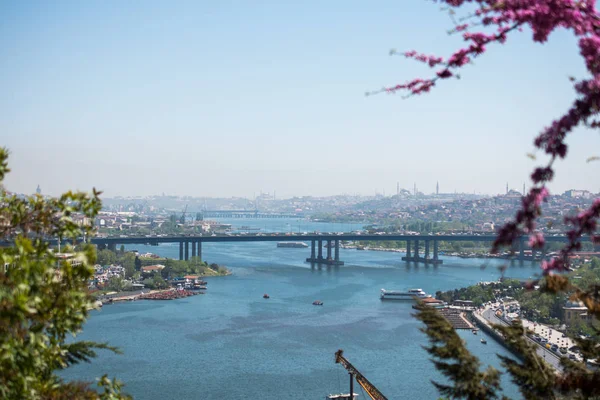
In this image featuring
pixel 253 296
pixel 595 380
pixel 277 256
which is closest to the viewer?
pixel 595 380

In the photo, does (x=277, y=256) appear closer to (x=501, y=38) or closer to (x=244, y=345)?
(x=244, y=345)

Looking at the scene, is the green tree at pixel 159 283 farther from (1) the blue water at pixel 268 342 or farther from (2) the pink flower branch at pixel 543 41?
(2) the pink flower branch at pixel 543 41

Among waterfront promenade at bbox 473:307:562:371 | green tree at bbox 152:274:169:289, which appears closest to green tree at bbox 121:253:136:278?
green tree at bbox 152:274:169:289

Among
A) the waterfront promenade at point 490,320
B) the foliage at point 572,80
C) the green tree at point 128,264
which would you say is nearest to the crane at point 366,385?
the waterfront promenade at point 490,320

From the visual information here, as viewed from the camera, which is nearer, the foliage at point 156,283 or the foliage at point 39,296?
the foliage at point 39,296

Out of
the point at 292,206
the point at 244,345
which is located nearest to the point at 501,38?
the point at 244,345

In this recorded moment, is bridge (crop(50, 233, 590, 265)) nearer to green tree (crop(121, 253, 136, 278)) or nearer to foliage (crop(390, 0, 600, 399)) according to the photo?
green tree (crop(121, 253, 136, 278))
